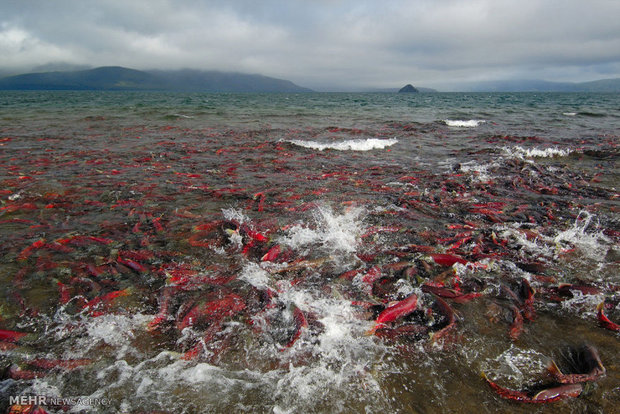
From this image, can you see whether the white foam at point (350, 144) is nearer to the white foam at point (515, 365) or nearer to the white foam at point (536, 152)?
the white foam at point (536, 152)

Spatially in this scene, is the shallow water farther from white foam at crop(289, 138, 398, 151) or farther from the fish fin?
white foam at crop(289, 138, 398, 151)

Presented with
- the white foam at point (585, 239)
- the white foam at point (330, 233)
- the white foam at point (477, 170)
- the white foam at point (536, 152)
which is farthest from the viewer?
the white foam at point (536, 152)

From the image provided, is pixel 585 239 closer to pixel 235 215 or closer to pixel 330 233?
pixel 330 233

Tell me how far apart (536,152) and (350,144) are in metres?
8.10

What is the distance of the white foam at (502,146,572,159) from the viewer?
44.4ft

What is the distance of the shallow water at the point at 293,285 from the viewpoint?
3.00m

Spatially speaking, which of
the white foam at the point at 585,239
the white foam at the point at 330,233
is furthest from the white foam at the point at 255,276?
the white foam at the point at 585,239

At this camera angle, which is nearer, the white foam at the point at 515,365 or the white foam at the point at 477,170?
the white foam at the point at 515,365

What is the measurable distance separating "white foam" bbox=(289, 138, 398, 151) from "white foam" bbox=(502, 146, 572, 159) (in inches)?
209

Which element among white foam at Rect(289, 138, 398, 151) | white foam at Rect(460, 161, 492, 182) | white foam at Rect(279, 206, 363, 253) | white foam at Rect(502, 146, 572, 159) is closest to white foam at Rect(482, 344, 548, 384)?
white foam at Rect(279, 206, 363, 253)

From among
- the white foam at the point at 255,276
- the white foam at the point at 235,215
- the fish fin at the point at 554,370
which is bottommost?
the fish fin at the point at 554,370

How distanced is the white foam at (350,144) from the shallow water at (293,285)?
5.23 meters

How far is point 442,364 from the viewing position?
325 centimetres

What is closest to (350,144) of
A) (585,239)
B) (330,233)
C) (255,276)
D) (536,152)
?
(536,152)
